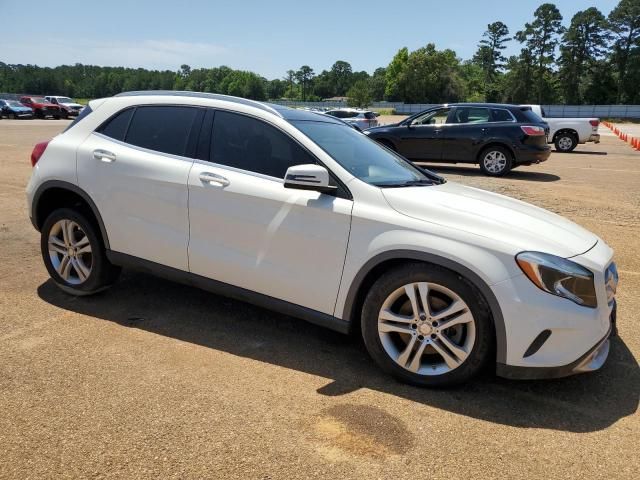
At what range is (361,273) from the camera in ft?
10.6

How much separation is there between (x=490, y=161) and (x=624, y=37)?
88.1 metres

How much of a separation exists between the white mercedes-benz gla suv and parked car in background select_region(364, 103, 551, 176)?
8833 millimetres

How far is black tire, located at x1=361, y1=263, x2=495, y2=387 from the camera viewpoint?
2.99m

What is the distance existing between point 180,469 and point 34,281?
10.5 feet

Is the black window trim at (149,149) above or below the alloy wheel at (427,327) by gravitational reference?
above

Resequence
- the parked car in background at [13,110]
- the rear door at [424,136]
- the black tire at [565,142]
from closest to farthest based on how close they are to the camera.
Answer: the rear door at [424,136], the black tire at [565,142], the parked car in background at [13,110]

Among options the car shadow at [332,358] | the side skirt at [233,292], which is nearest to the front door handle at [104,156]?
the side skirt at [233,292]

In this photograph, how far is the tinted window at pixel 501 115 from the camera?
41.2 feet

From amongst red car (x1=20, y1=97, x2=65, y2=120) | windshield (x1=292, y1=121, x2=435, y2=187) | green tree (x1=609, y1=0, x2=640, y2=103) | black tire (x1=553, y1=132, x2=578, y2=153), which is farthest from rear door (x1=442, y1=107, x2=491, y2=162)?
green tree (x1=609, y1=0, x2=640, y2=103)

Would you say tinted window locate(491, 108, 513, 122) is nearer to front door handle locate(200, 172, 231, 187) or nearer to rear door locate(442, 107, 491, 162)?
rear door locate(442, 107, 491, 162)

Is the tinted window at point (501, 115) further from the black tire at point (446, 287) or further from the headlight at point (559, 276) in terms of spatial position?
the black tire at point (446, 287)

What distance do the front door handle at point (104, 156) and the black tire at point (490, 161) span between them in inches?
396

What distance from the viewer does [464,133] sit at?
500 inches

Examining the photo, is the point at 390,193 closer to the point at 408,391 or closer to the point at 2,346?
the point at 408,391
